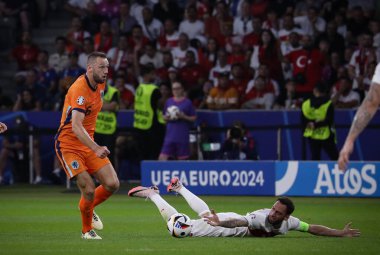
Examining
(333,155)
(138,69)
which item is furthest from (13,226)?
(138,69)

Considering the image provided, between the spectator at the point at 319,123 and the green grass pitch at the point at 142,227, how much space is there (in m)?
1.62

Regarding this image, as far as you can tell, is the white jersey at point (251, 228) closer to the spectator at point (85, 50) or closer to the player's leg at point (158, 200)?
the player's leg at point (158, 200)

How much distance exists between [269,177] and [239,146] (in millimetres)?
1835

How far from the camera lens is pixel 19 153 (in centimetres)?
2425

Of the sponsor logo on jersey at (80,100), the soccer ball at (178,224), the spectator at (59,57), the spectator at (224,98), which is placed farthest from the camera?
the spectator at (59,57)

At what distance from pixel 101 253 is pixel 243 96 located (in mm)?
12841

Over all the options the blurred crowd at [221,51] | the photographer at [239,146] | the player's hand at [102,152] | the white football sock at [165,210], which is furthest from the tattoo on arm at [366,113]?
the blurred crowd at [221,51]

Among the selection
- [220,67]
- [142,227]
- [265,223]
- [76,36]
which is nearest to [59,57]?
[76,36]

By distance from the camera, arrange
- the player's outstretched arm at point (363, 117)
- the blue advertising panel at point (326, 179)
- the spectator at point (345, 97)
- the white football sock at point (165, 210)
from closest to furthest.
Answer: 1. the player's outstretched arm at point (363, 117)
2. the white football sock at point (165, 210)
3. the blue advertising panel at point (326, 179)
4. the spectator at point (345, 97)

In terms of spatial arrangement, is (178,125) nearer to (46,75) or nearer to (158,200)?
(46,75)

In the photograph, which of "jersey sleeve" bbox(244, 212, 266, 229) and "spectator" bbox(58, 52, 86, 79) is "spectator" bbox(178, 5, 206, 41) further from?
"jersey sleeve" bbox(244, 212, 266, 229)

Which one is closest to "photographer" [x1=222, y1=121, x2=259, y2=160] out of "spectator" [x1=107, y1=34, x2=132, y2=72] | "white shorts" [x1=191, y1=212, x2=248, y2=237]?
"spectator" [x1=107, y1=34, x2=132, y2=72]

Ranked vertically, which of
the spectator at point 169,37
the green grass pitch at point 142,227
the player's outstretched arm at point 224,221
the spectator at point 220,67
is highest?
the spectator at point 169,37

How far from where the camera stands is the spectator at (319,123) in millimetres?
20422
